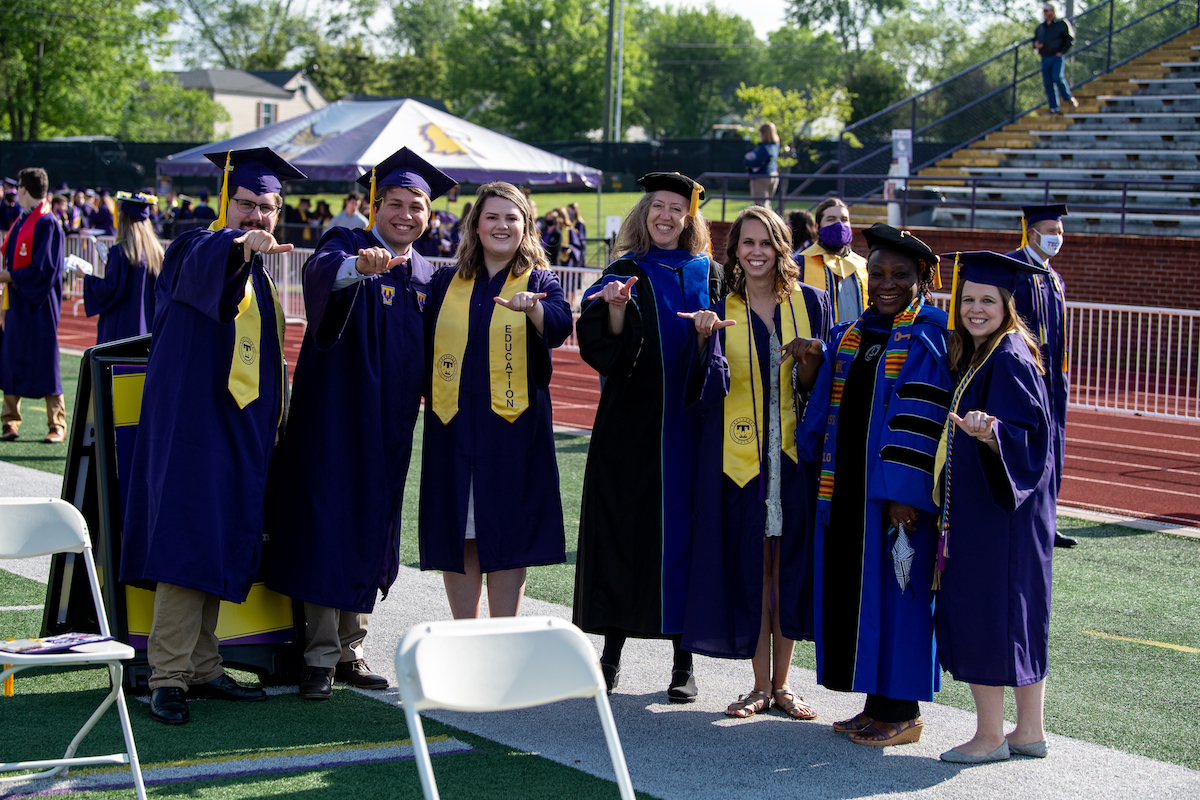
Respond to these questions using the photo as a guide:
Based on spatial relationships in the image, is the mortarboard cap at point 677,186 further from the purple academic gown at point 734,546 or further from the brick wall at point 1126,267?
the brick wall at point 1126,267

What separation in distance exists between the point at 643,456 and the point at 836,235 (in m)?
3.04

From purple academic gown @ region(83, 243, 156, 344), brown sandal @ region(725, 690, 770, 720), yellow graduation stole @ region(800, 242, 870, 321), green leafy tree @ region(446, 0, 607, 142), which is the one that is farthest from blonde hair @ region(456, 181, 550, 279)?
green leafy tree @ region(446, 0, 607, 142)

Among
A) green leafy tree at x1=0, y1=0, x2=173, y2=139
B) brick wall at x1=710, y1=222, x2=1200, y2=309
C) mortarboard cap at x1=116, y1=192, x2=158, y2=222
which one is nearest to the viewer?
mortarboard cap at x1=116, y1=192, x2=158, y2=222

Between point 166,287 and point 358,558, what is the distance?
4.00 ft

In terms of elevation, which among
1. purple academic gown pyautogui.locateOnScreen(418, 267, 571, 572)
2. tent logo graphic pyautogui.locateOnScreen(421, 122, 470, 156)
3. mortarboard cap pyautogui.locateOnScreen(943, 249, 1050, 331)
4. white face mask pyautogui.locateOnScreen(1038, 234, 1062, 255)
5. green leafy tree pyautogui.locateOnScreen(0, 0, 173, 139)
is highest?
green leafy tree pyautogui.locateOnScreen(0, 0, 173, 139)

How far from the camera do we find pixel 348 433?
14.7 feet

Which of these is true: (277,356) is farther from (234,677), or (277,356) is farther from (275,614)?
(234,677)

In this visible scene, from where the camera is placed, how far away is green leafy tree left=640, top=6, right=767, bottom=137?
266ft

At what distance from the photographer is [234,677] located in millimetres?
4816

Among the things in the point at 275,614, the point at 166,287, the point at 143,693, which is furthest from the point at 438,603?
the point at 166,287

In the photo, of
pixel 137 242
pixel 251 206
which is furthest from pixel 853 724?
pixel 137 242

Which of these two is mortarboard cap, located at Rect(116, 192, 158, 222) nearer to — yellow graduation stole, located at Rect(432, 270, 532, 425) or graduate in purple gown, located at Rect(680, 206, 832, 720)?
yellow graduation stole, located at Rect(432, 270, 532, 425)

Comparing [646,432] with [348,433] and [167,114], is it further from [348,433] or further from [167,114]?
[167,114]

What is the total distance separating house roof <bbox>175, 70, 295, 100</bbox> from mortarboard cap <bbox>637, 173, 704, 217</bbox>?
234ft
